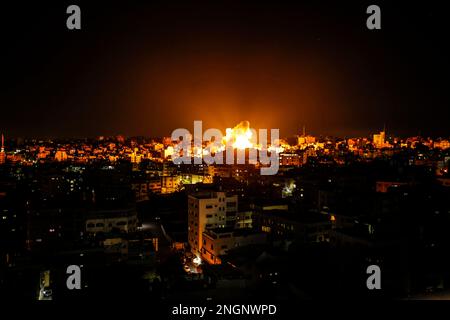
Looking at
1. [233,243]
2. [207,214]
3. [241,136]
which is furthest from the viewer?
[241,136]

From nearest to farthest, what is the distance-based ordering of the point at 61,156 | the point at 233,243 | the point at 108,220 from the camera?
the point at 233,243 → the point at 108,220 → the point at 61,156

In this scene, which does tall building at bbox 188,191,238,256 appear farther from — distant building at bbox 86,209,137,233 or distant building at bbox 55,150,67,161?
distant building at bbox 55,150,67,161

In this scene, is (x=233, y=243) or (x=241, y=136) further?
(x=241, y=136)

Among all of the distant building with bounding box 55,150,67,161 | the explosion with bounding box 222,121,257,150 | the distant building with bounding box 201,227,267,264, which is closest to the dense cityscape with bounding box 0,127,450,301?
the distant building with bounding box 201,227,267,264

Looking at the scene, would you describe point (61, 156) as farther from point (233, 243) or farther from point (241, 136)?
point (233, 243)

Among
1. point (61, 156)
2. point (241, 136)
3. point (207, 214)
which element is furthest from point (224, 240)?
point (61, 156)

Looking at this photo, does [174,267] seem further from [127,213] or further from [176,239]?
[127,213]
